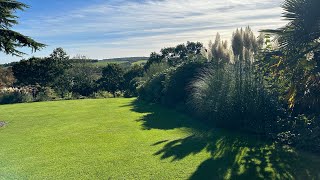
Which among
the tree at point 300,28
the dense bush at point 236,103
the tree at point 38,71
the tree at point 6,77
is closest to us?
the tree at point 300,28

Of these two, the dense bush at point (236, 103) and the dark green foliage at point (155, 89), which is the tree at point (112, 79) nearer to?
the dark green foliage at point (155, 89)

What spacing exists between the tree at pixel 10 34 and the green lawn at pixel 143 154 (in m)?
2.70

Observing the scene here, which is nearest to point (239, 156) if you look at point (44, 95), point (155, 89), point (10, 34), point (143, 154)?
point (143, 154)

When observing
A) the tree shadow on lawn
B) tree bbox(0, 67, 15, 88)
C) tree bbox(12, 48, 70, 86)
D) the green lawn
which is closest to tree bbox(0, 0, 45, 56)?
the green lawn

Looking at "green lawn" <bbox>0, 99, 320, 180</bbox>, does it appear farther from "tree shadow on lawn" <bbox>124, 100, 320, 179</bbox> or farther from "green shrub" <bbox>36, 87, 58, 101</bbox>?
"green shrub" <bbox>36, 87, 58, 101</bbox>

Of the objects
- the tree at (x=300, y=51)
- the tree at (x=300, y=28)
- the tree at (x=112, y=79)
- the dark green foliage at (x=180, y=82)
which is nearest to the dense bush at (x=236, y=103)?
the tree at (x=300, y=51)

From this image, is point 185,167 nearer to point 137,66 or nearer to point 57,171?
point 57,171

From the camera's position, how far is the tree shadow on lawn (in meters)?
5.80

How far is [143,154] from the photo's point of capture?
7281 millimetres

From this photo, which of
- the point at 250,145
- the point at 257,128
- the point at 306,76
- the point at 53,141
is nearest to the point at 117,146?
the point at 53,141

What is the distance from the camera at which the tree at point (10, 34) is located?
378 inches

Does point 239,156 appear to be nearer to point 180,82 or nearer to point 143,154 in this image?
point 143,154

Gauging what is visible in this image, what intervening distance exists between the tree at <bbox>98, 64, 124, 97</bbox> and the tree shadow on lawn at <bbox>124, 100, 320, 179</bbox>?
81.1ft

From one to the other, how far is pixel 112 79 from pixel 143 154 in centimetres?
2761
